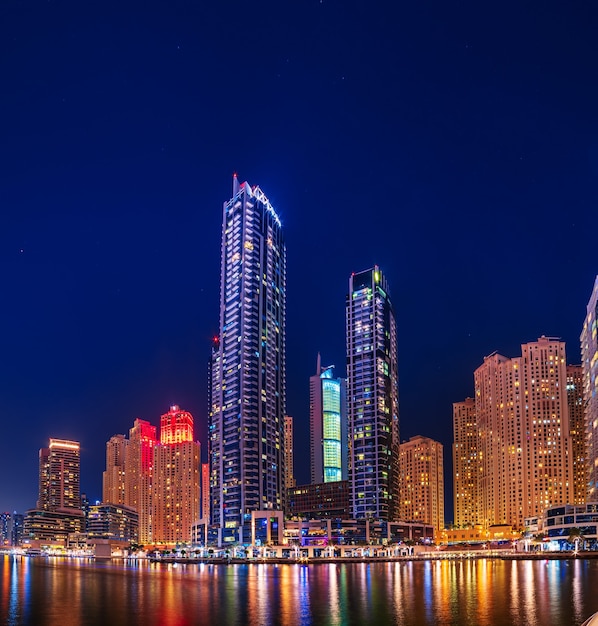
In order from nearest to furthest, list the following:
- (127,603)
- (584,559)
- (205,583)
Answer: (127,603)
(205,583)
(584,559)

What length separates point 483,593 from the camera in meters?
88.2

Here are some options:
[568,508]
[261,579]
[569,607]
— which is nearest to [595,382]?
[568,508]

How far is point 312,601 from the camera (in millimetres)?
80250

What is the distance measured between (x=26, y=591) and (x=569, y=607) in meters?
66.8

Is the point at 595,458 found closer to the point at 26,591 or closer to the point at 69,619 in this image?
the point at 26,591

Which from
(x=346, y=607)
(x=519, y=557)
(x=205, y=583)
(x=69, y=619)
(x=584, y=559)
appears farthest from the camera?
(x=519, y=557)

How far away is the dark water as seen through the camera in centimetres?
6594

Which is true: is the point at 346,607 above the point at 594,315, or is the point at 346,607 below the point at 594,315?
below

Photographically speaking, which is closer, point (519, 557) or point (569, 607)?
point (569, 607)

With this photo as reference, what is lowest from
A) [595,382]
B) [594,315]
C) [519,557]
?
[519,557]

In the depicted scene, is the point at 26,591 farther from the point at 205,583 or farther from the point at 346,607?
the point at 346,607

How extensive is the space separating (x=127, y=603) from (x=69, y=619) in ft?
49.3

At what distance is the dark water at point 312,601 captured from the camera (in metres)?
65.9

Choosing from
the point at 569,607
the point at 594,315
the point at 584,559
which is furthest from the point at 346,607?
the point at 594,315
